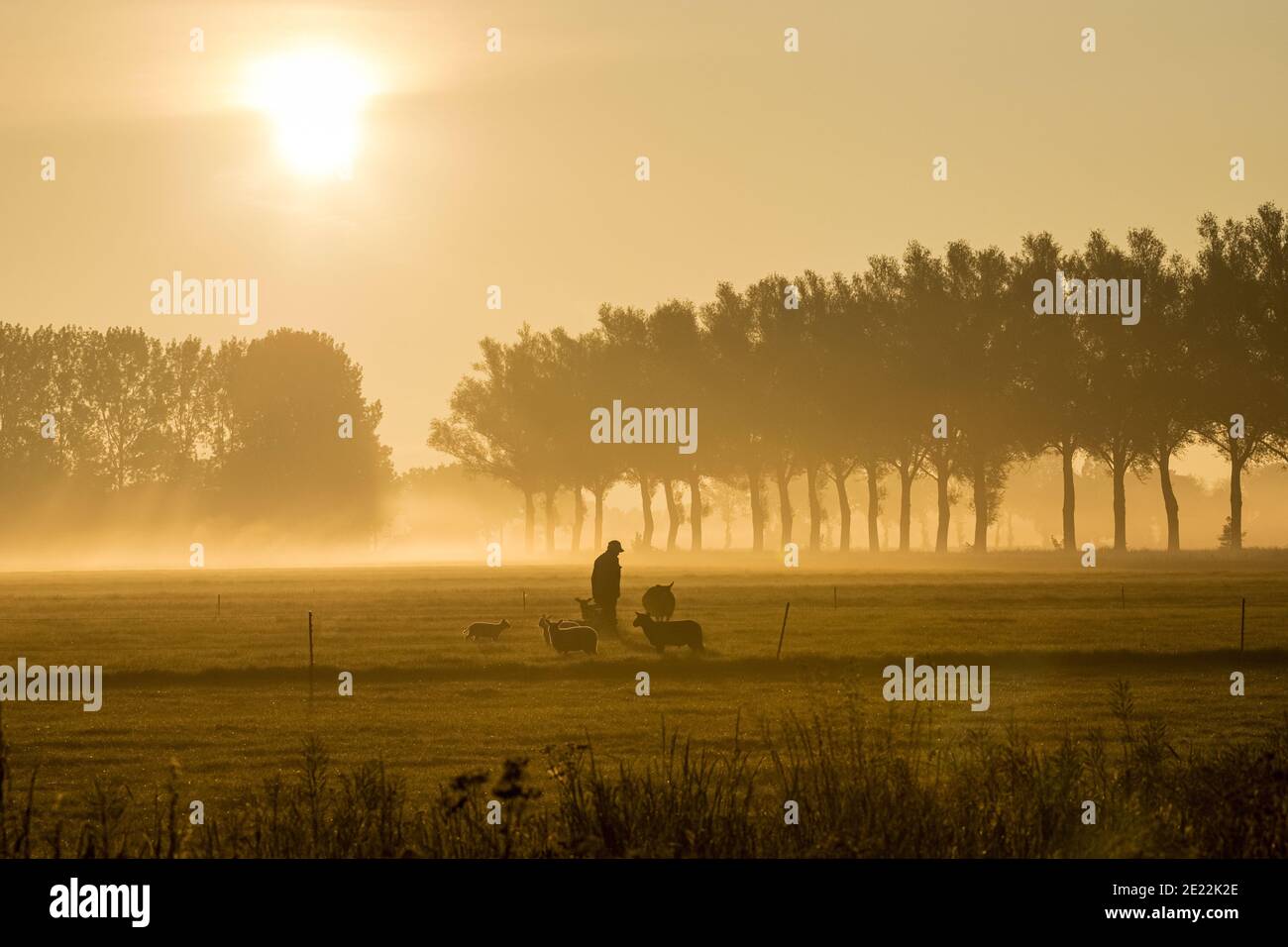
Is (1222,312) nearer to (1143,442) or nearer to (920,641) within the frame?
(1143,442)

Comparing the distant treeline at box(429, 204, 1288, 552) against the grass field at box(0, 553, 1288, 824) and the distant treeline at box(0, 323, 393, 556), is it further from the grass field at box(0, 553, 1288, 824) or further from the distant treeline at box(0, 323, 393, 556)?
the grass field at box(0, 553, 1288, 824)

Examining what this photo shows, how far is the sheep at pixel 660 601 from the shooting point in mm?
Answer: 37344

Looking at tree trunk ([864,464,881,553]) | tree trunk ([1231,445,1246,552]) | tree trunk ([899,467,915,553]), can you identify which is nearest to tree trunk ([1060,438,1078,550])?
tree trunk ([1231,445,1246,552])

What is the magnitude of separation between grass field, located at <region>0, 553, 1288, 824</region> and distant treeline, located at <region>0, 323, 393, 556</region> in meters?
63.6

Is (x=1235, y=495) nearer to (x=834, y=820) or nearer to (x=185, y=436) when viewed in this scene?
(x=834, y=820)

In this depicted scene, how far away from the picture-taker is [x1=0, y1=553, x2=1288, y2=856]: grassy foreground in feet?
39.9

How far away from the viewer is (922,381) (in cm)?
9269

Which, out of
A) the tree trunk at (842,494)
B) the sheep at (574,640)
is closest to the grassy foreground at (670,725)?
the sheep at (574,640)

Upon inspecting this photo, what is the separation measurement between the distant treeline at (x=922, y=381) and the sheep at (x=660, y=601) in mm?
53004

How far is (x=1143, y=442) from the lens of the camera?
85938 mm

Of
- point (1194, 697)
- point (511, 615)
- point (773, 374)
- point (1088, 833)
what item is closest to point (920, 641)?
point (1194, 697)

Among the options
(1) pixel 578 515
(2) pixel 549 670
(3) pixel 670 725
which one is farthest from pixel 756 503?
(3) pixel 670 725

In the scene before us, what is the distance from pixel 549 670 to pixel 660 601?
5.96 meters

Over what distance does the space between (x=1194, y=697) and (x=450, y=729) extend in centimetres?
1305
